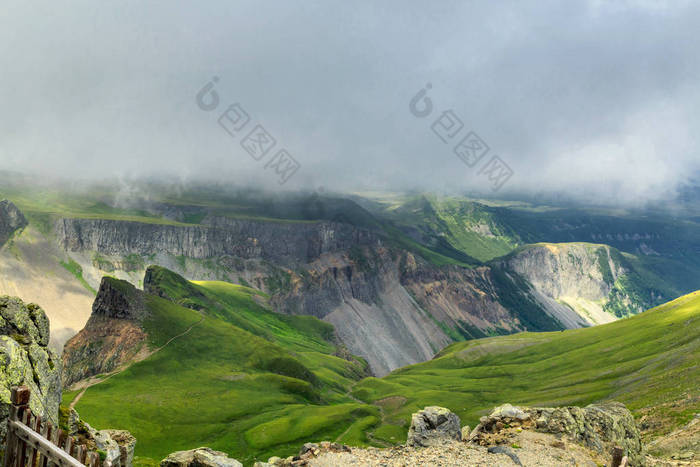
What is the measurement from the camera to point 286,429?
132875 millimetres

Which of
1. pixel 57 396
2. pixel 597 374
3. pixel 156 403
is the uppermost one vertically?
pixel 156 403

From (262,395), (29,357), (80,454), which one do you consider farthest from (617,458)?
(262,395)

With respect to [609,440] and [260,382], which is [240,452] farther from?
[609,440]

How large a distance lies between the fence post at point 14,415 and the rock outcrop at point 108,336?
175486 mm

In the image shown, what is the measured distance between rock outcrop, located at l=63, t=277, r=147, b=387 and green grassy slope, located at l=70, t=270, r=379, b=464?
21.1ft

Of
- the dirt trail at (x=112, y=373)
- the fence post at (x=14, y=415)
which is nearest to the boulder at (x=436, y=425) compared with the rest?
the fence post at (x=14, y=415)

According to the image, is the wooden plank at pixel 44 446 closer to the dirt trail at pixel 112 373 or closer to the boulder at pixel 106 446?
the boulder at pixel 106 446

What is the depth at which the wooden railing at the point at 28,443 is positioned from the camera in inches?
481

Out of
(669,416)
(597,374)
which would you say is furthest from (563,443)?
(597,374)

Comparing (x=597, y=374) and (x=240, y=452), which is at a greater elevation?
(x=240, y=452)

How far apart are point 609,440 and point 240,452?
104 m

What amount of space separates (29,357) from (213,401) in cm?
14260

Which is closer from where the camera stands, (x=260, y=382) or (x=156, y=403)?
(x=156, y=403)

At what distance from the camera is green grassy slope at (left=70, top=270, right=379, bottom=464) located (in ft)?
409
